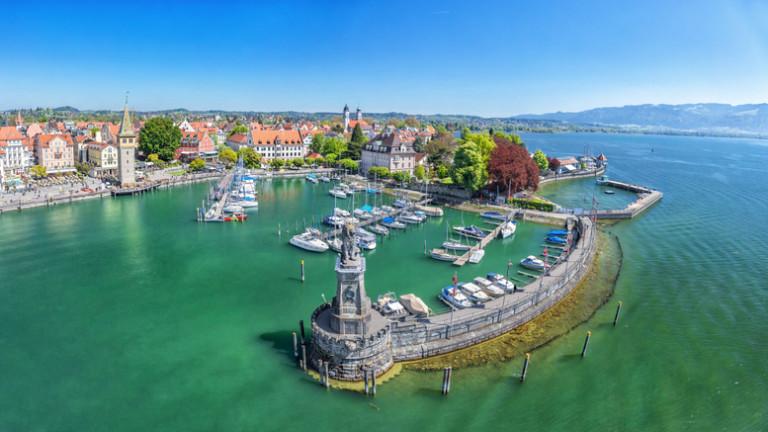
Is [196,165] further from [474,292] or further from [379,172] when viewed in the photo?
[474,292]

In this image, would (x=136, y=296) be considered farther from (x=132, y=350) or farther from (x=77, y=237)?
(x=77, y=237)

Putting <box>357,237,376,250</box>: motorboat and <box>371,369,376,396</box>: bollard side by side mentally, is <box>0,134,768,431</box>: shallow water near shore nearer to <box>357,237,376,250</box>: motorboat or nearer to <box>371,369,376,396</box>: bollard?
<box>371,369,376,396</box>: bollard

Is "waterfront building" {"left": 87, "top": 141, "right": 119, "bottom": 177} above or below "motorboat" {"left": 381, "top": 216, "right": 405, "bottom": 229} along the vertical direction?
above

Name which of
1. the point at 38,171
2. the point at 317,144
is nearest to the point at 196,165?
the point at 38,171

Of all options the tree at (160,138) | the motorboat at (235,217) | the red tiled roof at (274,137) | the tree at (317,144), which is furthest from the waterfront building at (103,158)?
the motorboat at (235,217)

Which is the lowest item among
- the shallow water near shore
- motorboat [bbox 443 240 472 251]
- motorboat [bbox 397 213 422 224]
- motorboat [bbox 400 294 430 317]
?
the shallow water near shore

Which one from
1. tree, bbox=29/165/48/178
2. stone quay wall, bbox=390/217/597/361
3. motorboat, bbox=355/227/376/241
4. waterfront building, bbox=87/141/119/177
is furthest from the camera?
waterfront building, bbox=87/141/119/177

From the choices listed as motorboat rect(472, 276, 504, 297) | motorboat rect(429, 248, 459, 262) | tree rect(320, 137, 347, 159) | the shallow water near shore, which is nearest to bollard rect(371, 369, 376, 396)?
the shallow water near shore

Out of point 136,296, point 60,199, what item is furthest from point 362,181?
point 136,296
